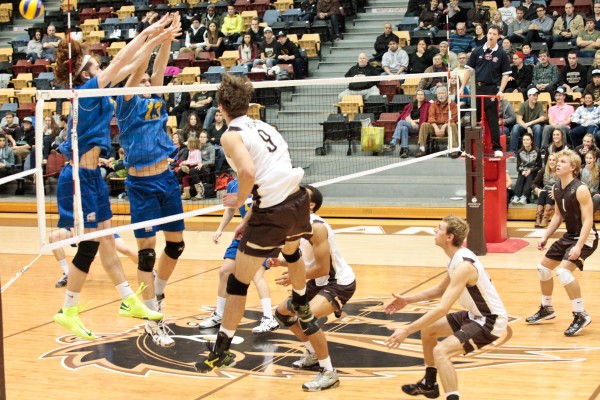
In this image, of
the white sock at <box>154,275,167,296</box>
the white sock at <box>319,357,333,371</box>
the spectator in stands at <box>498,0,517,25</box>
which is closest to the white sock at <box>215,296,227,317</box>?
the white sock at <box>154,275,167,296</box>

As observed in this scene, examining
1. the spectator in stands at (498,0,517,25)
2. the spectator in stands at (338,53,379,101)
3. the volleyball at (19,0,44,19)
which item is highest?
the volleyball at (19,0,44,19)

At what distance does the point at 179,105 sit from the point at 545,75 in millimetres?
7648

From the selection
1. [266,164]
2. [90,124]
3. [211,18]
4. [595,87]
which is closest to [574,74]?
[595,87]

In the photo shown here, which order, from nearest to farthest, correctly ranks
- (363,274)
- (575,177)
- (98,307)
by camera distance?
(575,177)
(98,307)
(363,274)

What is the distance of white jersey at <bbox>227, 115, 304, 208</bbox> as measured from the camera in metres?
7.02

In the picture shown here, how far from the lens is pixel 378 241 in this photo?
15.2 meters

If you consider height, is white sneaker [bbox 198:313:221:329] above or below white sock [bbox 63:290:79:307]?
below

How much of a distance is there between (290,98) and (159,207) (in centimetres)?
1062

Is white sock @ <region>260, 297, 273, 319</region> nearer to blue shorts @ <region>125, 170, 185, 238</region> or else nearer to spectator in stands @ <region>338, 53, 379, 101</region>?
blue shorts @ <region>125, 170, 185, 238</region>

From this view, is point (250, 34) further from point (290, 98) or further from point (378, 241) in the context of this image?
point (378, 241)

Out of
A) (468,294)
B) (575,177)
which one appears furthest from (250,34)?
(468,294)

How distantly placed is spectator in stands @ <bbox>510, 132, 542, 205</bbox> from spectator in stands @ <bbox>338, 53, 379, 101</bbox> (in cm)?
376

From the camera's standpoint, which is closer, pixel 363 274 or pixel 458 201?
pixel 363 274

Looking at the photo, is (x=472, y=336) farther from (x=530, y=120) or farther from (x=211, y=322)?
(x=530, y=120)
